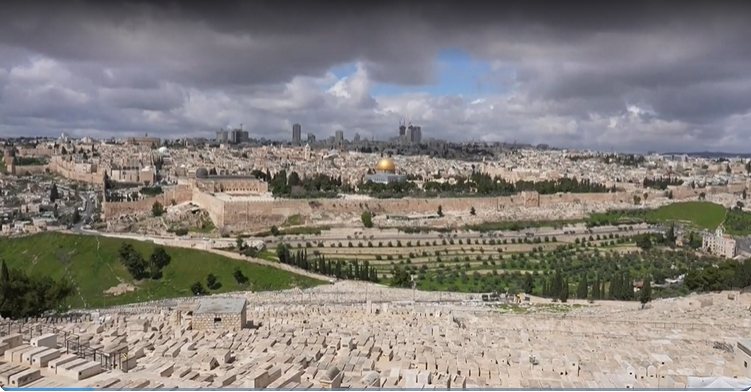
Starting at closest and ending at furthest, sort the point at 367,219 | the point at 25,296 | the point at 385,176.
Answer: the point at 25,296
the point at 367,219
the point at 385,176

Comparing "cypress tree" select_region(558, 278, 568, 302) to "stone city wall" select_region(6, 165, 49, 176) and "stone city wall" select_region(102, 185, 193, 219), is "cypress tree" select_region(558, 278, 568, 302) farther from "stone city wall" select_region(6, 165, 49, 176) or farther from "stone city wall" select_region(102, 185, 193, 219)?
"stone city wall" select_region(6, 165, 49, 176)

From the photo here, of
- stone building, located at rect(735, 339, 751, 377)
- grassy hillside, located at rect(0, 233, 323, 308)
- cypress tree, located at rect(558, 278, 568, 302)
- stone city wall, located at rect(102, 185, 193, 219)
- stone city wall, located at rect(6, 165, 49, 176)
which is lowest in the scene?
grassy hillside, located at rect(0, 233, 323, 308)

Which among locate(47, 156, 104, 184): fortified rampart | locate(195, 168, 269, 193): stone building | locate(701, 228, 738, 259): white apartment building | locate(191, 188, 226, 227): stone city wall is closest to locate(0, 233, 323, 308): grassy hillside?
locate(191, 188, 226, 227): stone city wall

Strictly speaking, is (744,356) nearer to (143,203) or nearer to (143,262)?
(143,262)

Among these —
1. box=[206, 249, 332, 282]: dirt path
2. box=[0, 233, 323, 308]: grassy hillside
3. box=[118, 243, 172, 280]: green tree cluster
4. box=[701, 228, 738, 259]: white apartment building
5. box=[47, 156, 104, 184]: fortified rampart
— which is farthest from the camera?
box=[47, 156, 104, 184]: fortified rampart

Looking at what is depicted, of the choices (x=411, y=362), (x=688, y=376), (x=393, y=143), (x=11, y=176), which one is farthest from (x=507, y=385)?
(x=393, y=143)

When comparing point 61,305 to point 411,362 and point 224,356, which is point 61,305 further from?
point 411,362

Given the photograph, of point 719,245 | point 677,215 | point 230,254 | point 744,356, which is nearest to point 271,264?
point 230,254
